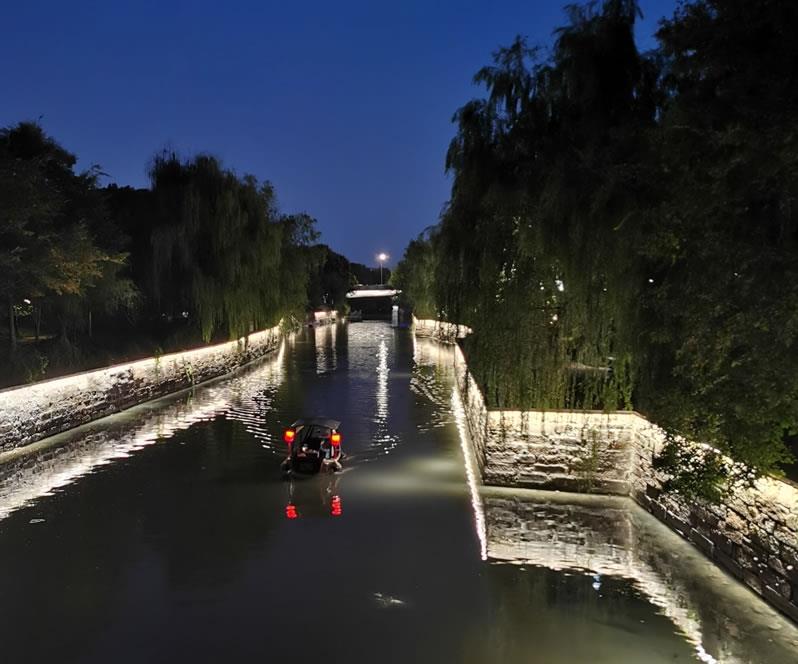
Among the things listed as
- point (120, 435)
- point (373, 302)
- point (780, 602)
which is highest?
point (373, 302)

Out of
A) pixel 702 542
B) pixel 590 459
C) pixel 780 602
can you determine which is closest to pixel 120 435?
pixel 590 459

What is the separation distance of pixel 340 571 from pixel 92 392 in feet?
34.1

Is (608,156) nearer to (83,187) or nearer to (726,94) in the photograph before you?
(726,94)

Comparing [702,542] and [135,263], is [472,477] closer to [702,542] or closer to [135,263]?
[702,542]

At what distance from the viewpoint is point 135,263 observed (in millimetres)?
24906

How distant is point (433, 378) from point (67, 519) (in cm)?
1556

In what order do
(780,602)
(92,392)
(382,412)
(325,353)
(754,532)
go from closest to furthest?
(780,602) < (754,532) < (92,392) < (382,412) < (325,353)

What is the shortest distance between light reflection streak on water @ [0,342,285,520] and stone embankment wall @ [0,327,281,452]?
0.30m

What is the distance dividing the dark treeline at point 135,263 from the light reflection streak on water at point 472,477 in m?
10.3

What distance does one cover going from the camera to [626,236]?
25.6 feet

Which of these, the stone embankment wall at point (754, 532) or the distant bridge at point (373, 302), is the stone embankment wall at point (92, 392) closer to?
the stone embankment wall at point (754, 532)

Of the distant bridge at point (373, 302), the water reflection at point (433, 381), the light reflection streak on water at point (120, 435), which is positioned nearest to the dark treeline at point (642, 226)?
the water reflection at point (433, 381)

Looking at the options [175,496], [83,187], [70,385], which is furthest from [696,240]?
[83,187]

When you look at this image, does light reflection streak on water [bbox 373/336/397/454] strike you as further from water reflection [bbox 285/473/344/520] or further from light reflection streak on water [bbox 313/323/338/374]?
water reflection [bbox 285/473/344/520]
